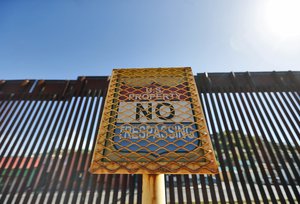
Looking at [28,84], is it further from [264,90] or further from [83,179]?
[264,90]

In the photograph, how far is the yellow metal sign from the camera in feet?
3.28

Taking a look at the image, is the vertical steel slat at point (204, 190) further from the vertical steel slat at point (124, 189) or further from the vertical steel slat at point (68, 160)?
the vertical steel slat at point (68, 160)

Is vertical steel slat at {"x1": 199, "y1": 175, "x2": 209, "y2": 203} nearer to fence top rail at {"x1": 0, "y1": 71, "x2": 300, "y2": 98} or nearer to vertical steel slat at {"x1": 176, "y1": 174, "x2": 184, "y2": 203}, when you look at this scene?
vertical steel slat at {"x1": 176, "y1": 174, "x2": 184, "y2": 203}

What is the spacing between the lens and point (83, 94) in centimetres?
345

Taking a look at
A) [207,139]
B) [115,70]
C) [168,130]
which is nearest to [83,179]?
[115,70]

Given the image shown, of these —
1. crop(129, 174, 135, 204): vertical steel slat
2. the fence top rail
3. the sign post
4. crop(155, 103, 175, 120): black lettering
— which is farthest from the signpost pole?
the fence top rail

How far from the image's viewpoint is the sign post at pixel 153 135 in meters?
1.00

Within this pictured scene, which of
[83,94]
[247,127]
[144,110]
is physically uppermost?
[83,94]

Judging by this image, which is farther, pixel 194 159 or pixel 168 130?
pixel 168 130

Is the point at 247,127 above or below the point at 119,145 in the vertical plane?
above

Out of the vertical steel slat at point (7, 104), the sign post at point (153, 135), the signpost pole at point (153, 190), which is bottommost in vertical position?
the signpost pole at point (153, 190)

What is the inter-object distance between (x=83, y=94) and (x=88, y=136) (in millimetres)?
1096

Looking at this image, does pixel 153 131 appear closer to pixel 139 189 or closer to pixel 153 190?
pixel 153 190

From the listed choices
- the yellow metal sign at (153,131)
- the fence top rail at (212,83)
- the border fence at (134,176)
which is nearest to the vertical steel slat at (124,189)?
the border fence at (134,176)
